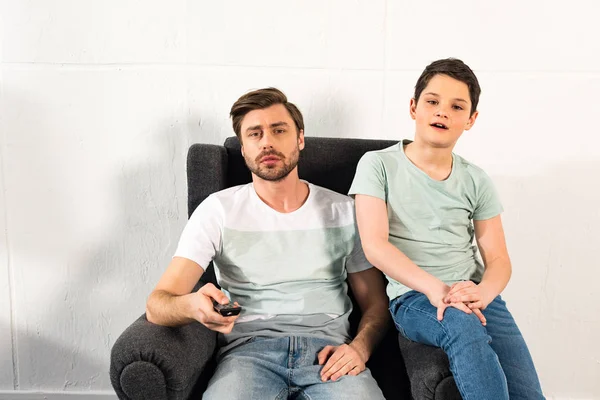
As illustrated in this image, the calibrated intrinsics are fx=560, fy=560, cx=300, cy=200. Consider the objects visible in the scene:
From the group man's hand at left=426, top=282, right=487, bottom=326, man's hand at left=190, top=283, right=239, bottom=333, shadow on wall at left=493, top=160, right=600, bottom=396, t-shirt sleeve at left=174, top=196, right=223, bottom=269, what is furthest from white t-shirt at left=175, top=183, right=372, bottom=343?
shadow on wall at left=493, top=160, right=600, bottom=396

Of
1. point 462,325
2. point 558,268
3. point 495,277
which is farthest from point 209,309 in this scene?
point 558,268

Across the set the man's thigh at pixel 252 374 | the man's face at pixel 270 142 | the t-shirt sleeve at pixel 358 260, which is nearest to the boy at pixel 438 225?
the t-shirt sleeve at pixel 358 260

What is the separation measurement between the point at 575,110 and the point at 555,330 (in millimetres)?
874

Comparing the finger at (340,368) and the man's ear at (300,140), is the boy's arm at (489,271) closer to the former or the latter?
the finger at (340,368)

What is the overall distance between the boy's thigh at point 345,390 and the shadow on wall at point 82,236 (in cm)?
98

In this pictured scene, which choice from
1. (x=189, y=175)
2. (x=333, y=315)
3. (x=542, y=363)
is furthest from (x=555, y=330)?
(x=189, y=175)

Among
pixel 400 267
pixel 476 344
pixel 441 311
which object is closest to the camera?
pixel 476 344

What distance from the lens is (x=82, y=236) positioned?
2221mm

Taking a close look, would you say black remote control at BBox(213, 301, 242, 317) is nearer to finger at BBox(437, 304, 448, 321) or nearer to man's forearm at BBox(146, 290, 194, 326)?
man's forearm at BBox(146, 290, 194, 326)

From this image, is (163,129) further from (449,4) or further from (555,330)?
(555,330)

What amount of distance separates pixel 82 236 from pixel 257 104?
3.27 feet

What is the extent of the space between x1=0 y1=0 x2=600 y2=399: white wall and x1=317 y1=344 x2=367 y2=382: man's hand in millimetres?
906

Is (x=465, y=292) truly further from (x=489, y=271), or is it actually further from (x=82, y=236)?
(x=82, y=236)

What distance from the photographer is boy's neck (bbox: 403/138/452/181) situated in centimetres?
168
